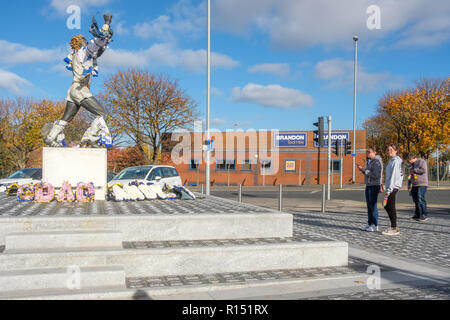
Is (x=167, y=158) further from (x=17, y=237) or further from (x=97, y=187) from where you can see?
(x=17, y=237)

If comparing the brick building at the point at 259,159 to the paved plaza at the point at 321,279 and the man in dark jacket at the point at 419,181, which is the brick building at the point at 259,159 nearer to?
the man in dark jacket at the point at 419,181

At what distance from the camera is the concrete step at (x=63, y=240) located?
4.88 m

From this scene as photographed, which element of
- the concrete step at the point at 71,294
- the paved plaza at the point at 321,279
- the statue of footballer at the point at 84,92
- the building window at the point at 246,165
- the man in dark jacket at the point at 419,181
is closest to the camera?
the concrete step at the point at 71,294

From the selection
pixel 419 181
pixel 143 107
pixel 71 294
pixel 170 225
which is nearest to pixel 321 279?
pixel 170 225

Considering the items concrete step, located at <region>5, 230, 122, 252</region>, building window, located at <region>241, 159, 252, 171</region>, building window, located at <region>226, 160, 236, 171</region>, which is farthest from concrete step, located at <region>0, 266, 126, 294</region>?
building window, located at <region>241, 159, 252, 171</region>

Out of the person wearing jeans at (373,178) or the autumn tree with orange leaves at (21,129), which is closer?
the person wearing jeans at (373,178)

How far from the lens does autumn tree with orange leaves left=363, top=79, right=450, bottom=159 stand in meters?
34.8

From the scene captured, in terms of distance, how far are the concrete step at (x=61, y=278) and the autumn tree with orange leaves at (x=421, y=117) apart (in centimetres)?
3552

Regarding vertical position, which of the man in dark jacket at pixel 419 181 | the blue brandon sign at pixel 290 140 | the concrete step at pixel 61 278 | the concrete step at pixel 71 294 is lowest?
the concrete step at pixel 71 294

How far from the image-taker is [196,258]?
511 cm

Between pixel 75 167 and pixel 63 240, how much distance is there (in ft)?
12.8

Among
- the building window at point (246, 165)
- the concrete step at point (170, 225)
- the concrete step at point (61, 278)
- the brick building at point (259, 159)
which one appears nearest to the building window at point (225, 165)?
the brick building at point (259, 159)

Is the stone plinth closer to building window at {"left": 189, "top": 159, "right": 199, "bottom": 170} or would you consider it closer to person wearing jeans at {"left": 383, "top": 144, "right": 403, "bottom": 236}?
person wearing jeans at {"left": 383, "top": 144, "right": 403, "bottom": 236}
